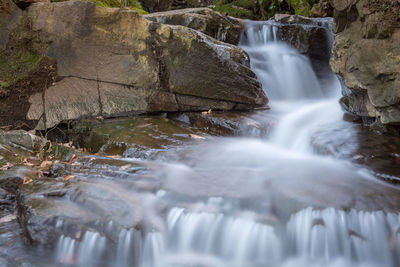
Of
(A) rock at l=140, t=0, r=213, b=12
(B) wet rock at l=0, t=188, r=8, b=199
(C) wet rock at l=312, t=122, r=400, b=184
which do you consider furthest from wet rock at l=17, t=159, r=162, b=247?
(A) rock at l=140, t=0, r=213, b=12

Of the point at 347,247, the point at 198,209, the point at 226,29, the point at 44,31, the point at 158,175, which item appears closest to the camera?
the point at 347,247

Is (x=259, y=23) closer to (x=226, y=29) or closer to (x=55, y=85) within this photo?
(x=226, y=29)

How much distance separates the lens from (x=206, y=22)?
8.54 metres

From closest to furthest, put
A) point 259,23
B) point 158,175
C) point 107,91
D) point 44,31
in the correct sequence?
point 158,175
point 44,31
point 107,91
point 259,23

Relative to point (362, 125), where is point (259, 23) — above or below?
above

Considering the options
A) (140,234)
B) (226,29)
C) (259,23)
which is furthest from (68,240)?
(259,23)

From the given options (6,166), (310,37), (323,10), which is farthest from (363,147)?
(323,10)

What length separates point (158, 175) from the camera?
160 inches

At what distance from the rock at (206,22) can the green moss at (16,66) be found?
131 inches

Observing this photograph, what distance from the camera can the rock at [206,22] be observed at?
841cm

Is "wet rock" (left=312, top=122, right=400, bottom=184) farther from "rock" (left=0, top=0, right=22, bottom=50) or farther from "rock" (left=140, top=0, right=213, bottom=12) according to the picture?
"rock" (left=140, top=0, right=213, bottom=12)

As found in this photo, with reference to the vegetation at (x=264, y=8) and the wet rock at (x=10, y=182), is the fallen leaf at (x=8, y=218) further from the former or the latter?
the vegetation at (x=264, y=8)

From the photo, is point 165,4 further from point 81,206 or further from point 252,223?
point 252,223

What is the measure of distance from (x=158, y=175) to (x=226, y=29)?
6.12m
